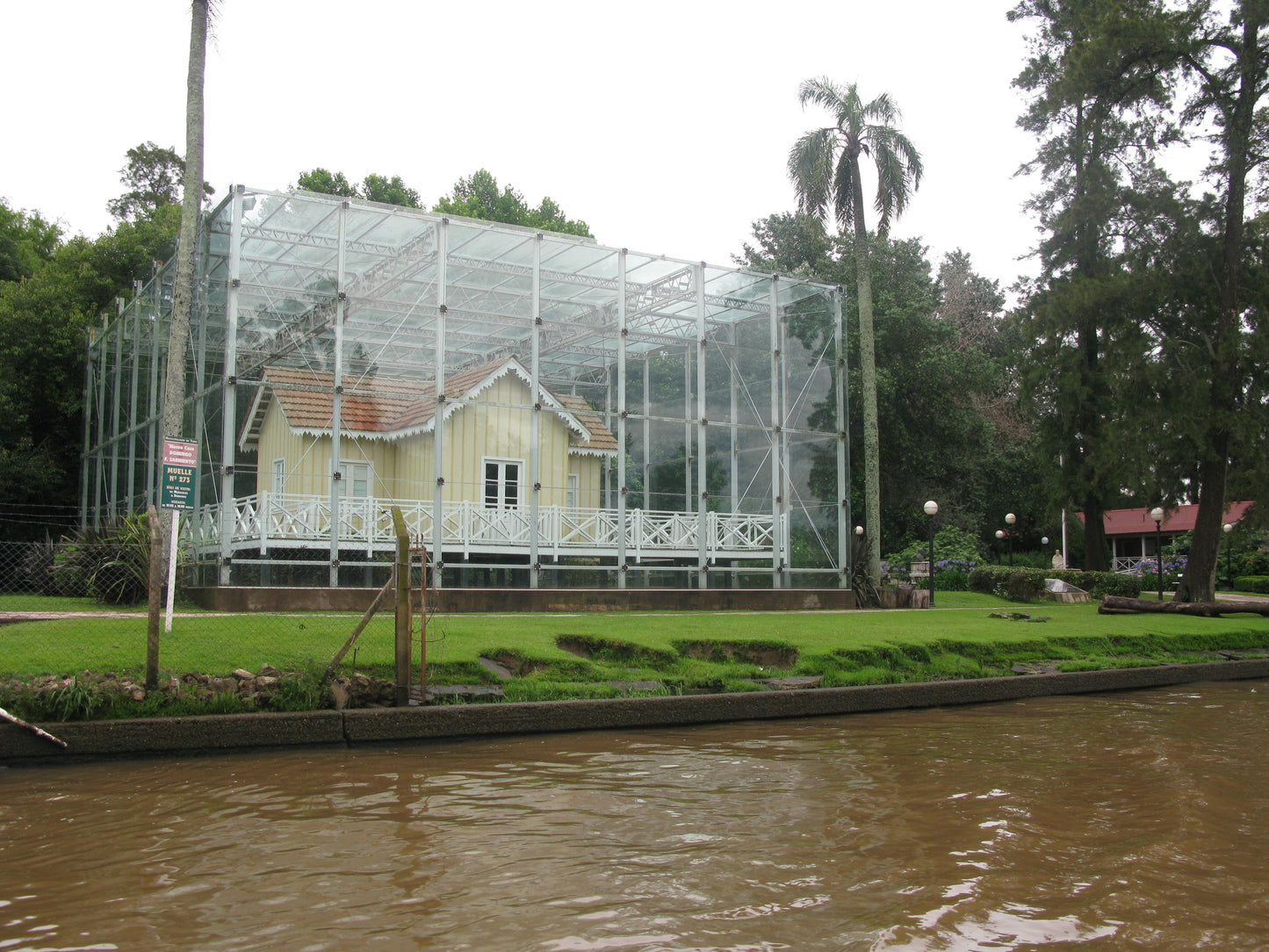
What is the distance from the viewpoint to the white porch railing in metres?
17.8

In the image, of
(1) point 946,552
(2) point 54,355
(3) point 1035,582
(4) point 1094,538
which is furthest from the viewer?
(1) point 946,552

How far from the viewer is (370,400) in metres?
20.0

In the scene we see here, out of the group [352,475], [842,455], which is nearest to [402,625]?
[352,475]

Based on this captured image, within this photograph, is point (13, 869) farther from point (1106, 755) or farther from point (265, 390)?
point (265, 390)

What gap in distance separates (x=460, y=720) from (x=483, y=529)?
35.3 ft

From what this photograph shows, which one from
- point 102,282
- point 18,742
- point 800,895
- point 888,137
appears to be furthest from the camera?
point 102,282

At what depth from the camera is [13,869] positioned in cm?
538

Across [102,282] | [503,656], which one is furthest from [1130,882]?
[102,282]

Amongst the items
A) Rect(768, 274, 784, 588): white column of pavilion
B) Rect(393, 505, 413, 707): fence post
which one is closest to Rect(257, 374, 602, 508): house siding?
Rect(768, 274, 784, 588): white column of pavilion

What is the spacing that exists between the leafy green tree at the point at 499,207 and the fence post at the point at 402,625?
116 feet

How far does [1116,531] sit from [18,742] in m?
53.6

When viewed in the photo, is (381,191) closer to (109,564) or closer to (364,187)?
(364,187)

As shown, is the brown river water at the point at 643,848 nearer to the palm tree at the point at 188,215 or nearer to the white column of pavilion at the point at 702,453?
the palm tree at the point at 188,215

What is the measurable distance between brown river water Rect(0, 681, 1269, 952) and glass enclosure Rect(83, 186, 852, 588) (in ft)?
28.2
